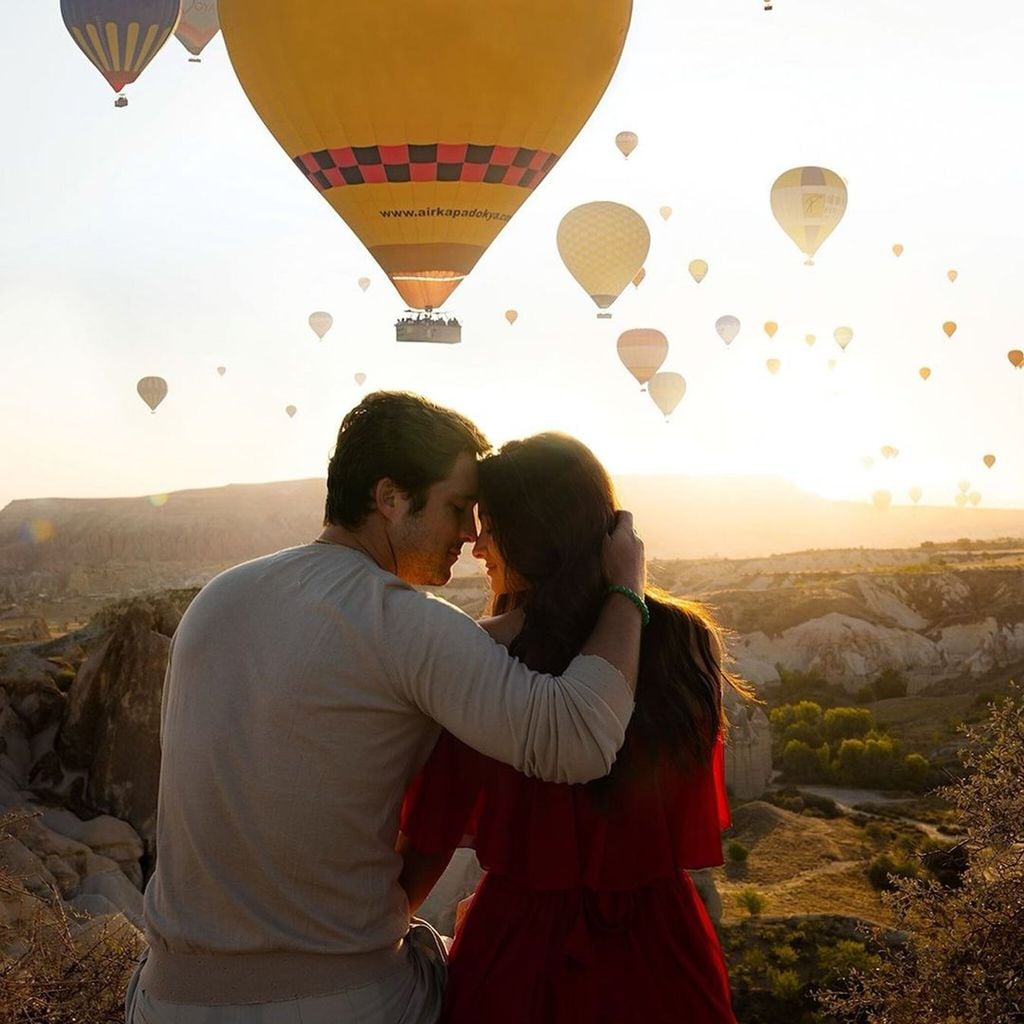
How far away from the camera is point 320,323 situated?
42062 millimetres

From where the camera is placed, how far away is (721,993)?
270 centimetres

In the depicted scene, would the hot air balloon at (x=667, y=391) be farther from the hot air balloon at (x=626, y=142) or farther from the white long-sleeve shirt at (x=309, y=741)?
the white long-sleeve shirt at (x=309, y=741)

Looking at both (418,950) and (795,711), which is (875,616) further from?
(418,950)

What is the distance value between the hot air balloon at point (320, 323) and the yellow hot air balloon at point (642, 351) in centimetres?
1076

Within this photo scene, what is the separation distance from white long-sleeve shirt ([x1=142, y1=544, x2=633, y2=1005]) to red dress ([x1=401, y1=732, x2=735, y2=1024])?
0.63 ft

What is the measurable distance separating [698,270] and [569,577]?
144 feet

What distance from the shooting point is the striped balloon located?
947 inches

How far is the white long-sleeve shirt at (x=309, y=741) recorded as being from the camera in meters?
2.34

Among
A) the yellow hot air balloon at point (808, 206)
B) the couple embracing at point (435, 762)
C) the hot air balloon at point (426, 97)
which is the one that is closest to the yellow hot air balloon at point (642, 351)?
the yellow hot air balloon at point (808, 206)

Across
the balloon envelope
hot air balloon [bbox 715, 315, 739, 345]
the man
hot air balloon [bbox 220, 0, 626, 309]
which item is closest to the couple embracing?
the man

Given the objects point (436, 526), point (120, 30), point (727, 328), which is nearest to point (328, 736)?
point (436, 526)

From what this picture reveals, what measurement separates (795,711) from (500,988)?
29018 mm

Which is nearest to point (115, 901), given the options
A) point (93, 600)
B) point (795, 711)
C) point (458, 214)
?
point (458, 214)

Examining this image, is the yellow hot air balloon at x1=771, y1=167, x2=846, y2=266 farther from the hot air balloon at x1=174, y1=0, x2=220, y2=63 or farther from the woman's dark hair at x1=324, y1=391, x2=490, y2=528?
the woman's dark hair at x1=324, y1=391, x2=490, y2=528
